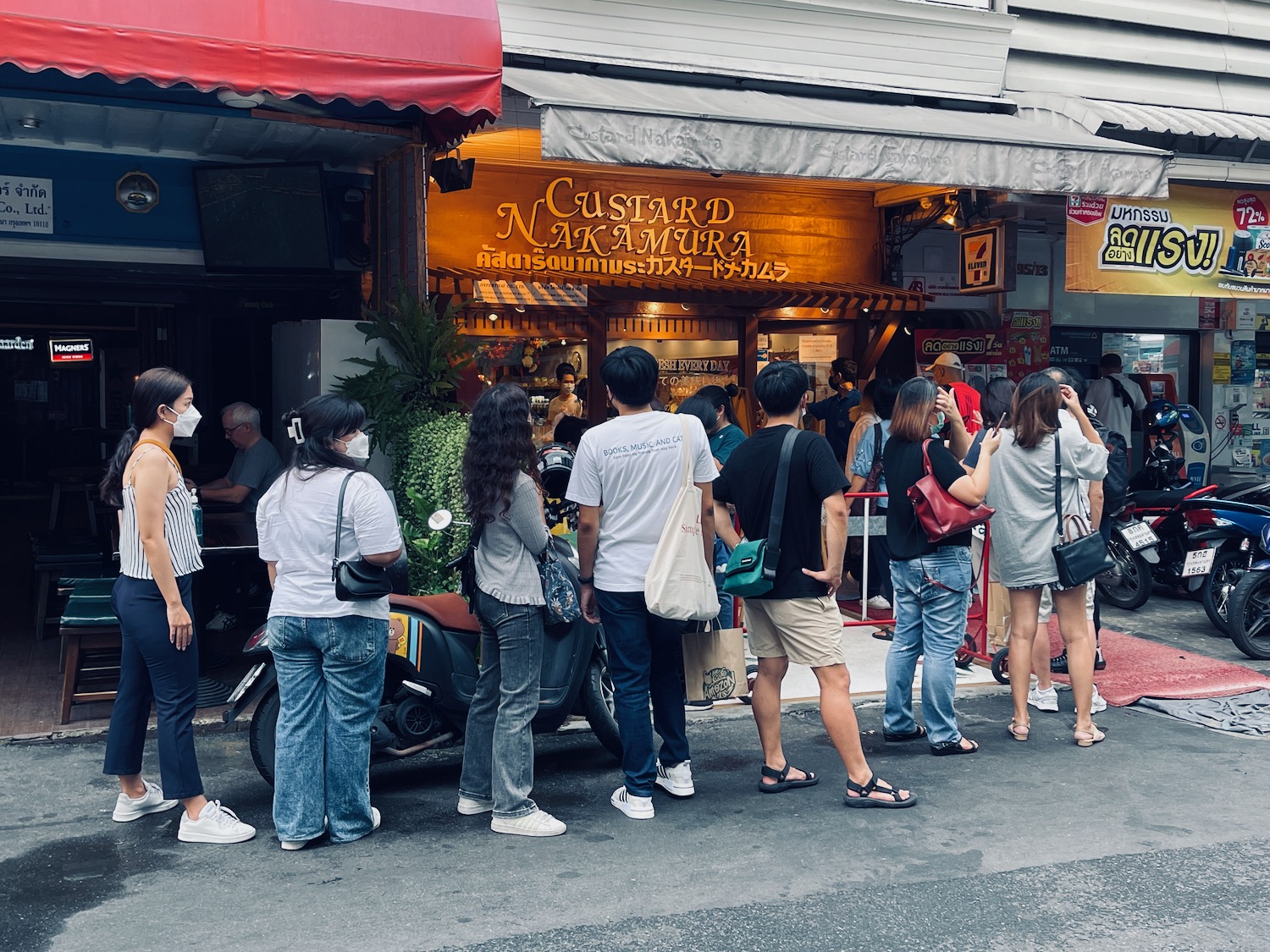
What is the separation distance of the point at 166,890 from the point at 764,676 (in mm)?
2576

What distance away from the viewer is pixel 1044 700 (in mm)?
6922

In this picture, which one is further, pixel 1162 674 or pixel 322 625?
pixel 1162 674

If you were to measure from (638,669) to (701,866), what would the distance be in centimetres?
87

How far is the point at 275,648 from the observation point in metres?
4.75

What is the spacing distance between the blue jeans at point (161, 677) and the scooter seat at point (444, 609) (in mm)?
978

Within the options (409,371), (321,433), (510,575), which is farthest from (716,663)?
(409,371)

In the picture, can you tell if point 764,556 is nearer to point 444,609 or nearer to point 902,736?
point 444,609

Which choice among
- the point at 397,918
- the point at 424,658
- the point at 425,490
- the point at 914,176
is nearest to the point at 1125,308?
the point at 914,176

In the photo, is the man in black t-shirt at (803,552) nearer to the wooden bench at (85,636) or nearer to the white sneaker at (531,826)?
the white sneaker at (531,826)

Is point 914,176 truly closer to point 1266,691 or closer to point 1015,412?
point 1015,412

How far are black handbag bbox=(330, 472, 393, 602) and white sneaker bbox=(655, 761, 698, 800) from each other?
1.58m

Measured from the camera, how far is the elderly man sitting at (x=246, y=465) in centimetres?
807

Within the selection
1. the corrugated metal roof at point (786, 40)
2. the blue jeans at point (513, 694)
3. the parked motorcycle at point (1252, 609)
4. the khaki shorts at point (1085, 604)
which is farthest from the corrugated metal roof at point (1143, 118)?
the blue jeans at point (513, 694)

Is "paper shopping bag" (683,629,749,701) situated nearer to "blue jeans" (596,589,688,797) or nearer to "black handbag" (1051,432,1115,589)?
"blue jeans" (596,589,688,797)
